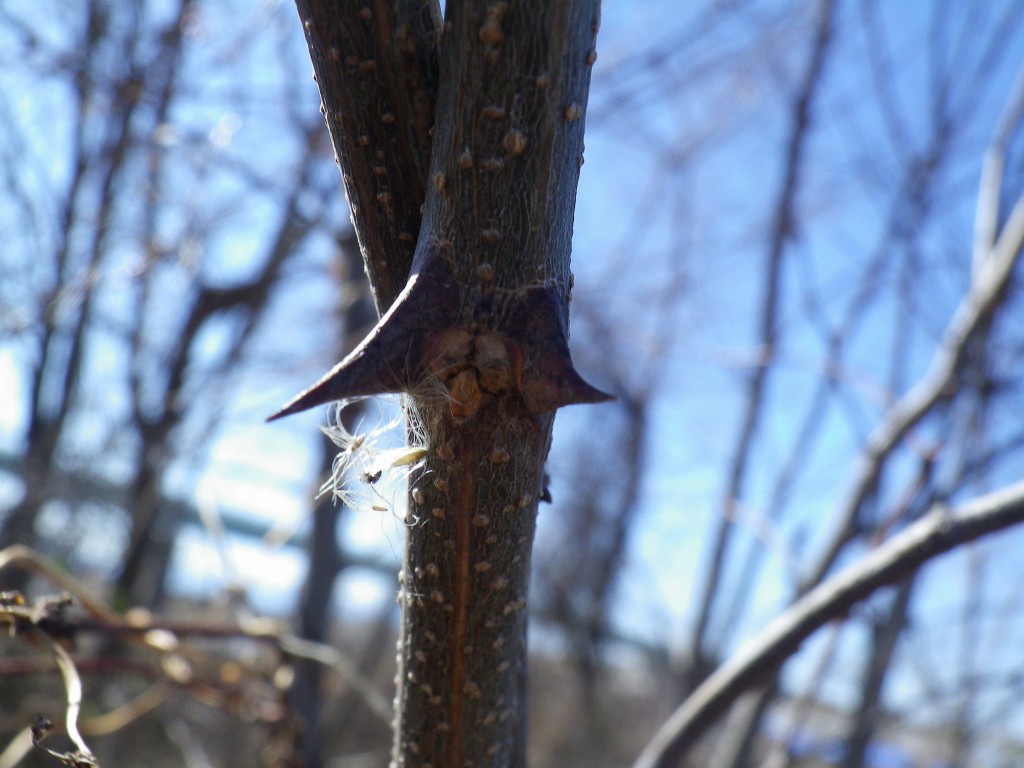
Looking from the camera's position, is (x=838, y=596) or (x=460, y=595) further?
(x=838, y=596)

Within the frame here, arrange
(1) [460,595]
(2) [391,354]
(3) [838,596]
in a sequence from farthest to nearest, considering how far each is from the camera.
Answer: (3) [838,596] → (1) [460,595] → (2) [391,354]

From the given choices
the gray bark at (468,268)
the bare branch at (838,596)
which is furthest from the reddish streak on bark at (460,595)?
the bare branch at (838,596)

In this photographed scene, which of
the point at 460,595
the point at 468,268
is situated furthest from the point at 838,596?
the point at 468,268

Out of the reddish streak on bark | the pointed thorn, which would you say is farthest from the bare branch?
the pointed thorn

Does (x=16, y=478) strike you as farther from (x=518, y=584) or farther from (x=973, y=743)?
(x=973, y=743)

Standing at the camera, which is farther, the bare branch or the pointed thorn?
the bare branch

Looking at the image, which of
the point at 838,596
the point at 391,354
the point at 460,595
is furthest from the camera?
the point at 838,596

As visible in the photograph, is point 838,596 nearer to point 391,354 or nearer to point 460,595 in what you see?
point 460,595

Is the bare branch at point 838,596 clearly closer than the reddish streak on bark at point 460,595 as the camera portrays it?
No

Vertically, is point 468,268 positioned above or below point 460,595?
above

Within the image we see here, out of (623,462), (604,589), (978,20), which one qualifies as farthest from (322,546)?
(604,589)

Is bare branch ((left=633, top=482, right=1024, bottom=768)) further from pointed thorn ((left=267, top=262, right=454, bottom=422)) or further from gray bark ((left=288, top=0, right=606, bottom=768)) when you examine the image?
pointed thorn ((left=267, top=262, right=454, bottom=422))

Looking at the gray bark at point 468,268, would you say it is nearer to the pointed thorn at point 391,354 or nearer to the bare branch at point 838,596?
the pointed thorn at point 391,354
